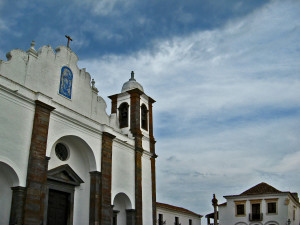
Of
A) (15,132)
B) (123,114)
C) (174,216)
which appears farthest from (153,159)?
(174,216)

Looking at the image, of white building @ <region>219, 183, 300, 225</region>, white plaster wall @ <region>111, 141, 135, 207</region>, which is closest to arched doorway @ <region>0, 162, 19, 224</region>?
white plaster wall @ <region>111, 141, 135, 207</region>

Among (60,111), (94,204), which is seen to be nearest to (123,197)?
(94,204)

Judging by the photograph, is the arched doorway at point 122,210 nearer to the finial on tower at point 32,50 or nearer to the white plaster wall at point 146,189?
the white plaster wall at point 146,189

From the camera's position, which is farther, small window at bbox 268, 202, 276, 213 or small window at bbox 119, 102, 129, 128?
small window at bbox 268, 202, 276, 213

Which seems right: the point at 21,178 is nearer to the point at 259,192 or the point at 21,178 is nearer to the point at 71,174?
the point at 71,174

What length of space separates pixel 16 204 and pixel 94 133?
580 cm

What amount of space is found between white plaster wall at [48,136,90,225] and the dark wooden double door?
0.51 meters

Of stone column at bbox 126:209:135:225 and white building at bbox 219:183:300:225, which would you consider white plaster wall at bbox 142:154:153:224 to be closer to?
stone column at bbox 126:209:135:225

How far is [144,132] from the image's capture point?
75.9 ft

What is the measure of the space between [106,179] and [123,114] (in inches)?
228

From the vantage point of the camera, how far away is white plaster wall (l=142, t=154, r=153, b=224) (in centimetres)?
2107

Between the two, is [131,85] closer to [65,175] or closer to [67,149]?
[67,149]

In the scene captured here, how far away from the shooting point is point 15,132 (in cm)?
1452

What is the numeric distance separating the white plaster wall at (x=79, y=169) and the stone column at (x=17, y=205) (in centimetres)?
295
